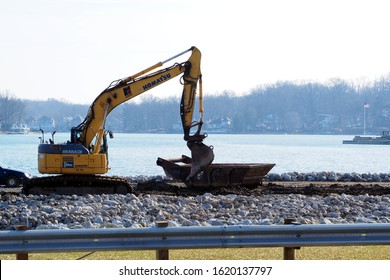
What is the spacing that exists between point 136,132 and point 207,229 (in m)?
176

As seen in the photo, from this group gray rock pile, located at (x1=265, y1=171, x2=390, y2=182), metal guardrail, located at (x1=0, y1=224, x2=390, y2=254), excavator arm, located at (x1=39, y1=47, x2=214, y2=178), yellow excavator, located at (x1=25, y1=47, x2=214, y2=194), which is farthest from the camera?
gray rock pile, located at (x1=265, y1=171, x2=390, y2=182)

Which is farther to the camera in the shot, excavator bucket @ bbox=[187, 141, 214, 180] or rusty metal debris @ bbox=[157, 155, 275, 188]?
rusty metal debris @ bbox=[157, 155, 275, 188]

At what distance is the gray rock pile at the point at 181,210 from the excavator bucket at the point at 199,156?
3.54m

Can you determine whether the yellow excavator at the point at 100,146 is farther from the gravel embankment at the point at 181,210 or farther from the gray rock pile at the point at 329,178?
the gray rock pile at the point at 329,178

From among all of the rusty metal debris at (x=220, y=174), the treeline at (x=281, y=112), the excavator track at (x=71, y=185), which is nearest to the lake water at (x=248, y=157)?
the rusty metal debris at (x=220, y=174)

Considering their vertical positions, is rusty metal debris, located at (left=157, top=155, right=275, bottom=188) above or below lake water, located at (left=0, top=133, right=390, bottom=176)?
above

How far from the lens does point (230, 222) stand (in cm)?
1686

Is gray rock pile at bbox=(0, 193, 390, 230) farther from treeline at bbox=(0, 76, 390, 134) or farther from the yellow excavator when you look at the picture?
treeline at bbox=(0, 76, 390, 134)

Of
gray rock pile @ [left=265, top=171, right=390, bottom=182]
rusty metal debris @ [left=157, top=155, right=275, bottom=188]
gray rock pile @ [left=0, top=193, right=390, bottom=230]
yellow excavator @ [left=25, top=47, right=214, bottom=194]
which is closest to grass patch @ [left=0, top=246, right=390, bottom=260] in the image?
gray rock pile @ [left=0, top=193, right=390, bottom=230]

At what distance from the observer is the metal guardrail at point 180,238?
9.88 meters

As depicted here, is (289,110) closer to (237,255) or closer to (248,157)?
(248,157)

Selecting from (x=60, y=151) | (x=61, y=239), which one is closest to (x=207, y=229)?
(x=61, y=239)

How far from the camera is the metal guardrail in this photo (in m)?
9.88

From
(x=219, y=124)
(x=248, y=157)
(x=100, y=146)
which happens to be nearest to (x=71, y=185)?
(x=100, y=146)
